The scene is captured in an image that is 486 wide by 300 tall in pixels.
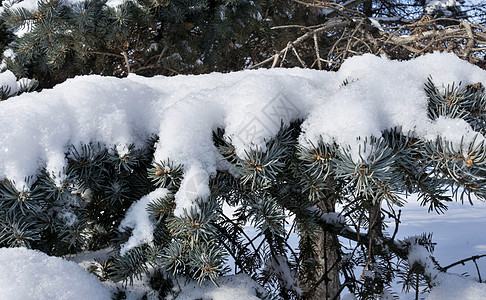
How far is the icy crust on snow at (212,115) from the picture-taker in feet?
2.94

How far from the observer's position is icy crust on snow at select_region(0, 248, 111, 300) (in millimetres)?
813

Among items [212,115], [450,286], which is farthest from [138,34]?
[450,286]

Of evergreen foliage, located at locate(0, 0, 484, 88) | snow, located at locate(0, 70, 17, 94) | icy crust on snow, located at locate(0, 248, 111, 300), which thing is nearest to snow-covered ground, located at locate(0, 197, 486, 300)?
icy crust on snow, located at locate(0, 248, 111, 300)

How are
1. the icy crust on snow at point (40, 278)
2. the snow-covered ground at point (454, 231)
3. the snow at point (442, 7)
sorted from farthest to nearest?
the snow-covered ground at point (454, 231) < the snow at point (442, 7) < the icy crust on snow at point (40, 278)

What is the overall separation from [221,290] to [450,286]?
2.36ft

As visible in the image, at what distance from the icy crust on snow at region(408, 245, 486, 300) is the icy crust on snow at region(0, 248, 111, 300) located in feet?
3.25

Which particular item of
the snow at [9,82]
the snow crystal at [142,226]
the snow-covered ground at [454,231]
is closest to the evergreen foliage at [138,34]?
the snow at [9,82]

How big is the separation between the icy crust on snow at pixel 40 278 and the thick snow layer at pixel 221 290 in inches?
8.4

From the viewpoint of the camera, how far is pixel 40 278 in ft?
2.79

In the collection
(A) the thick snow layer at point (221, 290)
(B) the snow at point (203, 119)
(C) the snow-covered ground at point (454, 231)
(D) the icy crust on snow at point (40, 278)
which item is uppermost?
(B) the snow at point (203, 119)

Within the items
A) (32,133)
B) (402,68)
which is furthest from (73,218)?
(402,68)

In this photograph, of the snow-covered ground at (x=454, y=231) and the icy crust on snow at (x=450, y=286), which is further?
the snow-covered ground at (x=454, y=231)

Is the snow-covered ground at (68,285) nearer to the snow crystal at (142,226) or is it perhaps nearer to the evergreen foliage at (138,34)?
the snow crystal at (142,226)

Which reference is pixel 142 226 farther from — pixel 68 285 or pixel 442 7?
pixel 442 7
